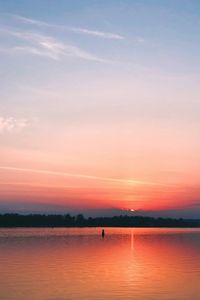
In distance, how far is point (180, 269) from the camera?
41.5 metres

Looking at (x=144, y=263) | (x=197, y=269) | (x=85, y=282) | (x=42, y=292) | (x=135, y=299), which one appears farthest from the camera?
(x=144, y=263)

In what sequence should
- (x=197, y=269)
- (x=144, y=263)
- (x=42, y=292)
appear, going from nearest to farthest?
(x=42, y=292)
(x=197, y=269)
(x=144, y=263)

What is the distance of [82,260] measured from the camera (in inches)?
1917

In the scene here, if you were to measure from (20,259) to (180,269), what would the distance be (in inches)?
666

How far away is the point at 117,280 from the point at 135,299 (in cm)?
752

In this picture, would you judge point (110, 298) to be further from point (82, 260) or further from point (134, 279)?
point (82, 260)

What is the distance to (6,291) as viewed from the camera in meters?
29.0

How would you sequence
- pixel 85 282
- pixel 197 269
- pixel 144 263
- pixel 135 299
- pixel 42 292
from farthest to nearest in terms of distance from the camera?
pixel 144 263 → pixel 197 269 → pixel 85 282 → pixel 42 292 → pixel 135 299

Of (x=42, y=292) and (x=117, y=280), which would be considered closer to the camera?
(x=42, y=292)

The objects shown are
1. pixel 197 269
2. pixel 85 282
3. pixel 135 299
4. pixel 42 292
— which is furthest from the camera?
pixel 197 269

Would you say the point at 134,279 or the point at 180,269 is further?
the point at 180,269

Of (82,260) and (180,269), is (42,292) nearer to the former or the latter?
(180,269)

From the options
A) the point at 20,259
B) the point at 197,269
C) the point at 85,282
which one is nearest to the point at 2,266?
the point at 20,259

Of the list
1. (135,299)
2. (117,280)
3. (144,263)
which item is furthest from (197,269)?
(135,299)
